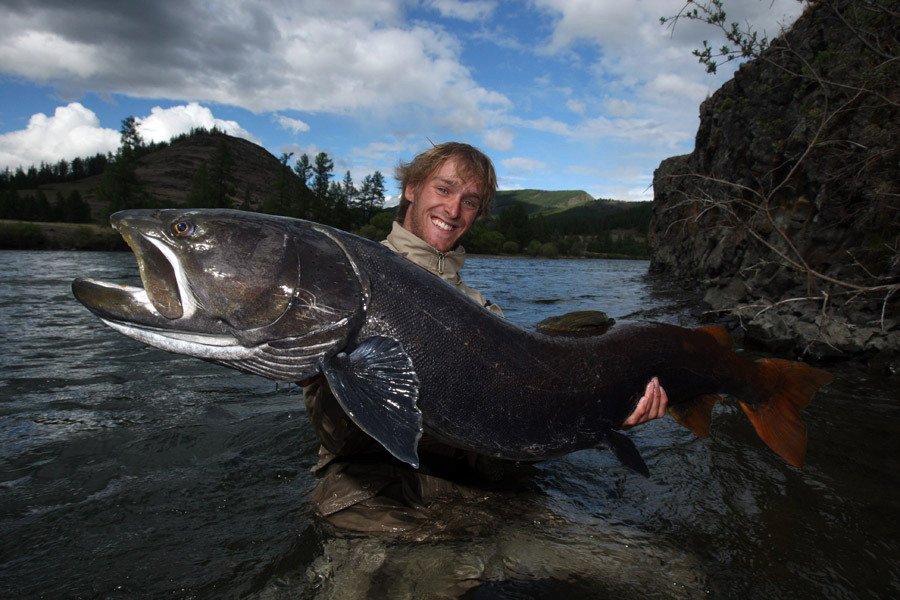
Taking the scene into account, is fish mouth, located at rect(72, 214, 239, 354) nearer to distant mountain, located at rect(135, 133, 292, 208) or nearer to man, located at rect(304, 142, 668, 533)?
man, located at rect(304, 142, 668, 533)

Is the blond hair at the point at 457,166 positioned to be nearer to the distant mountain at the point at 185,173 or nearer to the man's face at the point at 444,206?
the man's face at the point at 444,206

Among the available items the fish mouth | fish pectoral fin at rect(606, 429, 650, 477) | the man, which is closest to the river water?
the man

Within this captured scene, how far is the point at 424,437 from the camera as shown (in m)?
3.42

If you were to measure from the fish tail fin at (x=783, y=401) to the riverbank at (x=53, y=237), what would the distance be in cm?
4482

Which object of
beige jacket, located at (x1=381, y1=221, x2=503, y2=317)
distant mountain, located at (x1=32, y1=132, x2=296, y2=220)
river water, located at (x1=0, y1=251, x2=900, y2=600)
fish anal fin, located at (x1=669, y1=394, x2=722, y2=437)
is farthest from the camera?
distant mountain, located at (x1=32, y1=132, x2=296, y2=220)

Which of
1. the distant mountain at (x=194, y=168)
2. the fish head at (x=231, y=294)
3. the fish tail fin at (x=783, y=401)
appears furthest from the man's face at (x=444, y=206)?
the distant mountain at (x=194, y=168)

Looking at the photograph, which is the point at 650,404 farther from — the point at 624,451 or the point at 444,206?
the point at 444,206

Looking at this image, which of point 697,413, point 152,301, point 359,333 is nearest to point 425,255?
point 359,333

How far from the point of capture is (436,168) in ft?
12.9

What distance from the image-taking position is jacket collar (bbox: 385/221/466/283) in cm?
364

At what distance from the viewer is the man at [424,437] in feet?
10.6

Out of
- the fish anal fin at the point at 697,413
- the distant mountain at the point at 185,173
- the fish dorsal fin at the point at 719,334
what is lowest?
the fish anal fin at the point at 697,413

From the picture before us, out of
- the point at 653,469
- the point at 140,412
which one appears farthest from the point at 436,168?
the point at 140,412

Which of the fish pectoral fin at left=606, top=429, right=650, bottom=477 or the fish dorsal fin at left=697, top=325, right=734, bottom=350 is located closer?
the fish pectoral fin at left=606, top=429, right=650, bottom=477
